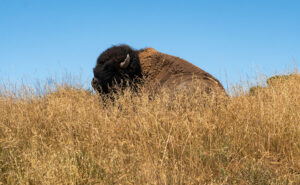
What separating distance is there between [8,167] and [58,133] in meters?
1.34

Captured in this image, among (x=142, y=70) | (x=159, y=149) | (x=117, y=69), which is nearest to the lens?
(x=159, y=149)

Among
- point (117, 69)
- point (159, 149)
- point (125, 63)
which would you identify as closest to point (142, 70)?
point (125, 63)

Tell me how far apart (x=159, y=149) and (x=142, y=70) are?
457 centimetres

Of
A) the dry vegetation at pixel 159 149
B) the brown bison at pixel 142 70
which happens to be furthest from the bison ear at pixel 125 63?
the dry vegetation at pixel 159 149

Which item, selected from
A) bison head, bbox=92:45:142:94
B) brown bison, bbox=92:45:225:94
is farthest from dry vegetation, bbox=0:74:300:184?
bison head, bbox=92:45:142:94

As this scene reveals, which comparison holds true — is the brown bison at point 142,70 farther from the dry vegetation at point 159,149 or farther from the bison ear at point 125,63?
the dry vegetation at point 159,149

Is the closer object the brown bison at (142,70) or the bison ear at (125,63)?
the brown bison at (142,70)

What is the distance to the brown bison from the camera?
807 cm

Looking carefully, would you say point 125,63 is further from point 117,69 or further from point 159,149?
point 159,149

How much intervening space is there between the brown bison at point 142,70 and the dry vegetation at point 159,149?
6.66ft

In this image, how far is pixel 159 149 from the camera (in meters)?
4.23

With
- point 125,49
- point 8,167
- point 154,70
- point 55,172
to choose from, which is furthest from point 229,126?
point 125,49

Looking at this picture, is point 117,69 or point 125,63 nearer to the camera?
point 125,63

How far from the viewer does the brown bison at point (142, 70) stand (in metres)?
8.07
